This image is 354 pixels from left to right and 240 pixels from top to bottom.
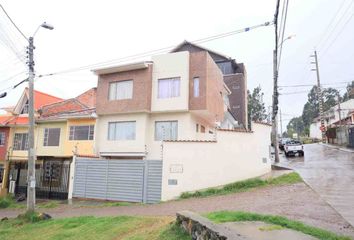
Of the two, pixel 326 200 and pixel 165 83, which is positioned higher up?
pixel 165 83

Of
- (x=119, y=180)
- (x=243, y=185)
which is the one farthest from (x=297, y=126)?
(x=119, y=180)

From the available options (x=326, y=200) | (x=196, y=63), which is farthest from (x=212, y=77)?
(x=326, y=200)

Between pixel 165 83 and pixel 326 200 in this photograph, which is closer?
pixel 326 200

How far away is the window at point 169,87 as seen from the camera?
23677 mm

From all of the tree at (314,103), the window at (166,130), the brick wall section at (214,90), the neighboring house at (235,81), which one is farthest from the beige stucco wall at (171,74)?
the tree at (314,103)

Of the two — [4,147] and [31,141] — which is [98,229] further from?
[4,147]

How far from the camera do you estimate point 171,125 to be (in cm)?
2395

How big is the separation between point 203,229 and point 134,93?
18406 mm

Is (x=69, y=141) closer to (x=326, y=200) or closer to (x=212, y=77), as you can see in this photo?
(x=212, y=77)

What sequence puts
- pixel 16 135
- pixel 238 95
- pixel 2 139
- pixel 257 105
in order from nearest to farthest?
pixel 16 135
pixel 2 139
pixel 238 95
pixel 257 105

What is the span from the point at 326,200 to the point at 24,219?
45.7ft

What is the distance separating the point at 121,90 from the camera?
2530 cm

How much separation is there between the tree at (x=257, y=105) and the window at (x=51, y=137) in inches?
1557

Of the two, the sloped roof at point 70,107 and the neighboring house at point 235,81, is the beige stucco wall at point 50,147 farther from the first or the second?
the neighboring house at point 235,81
